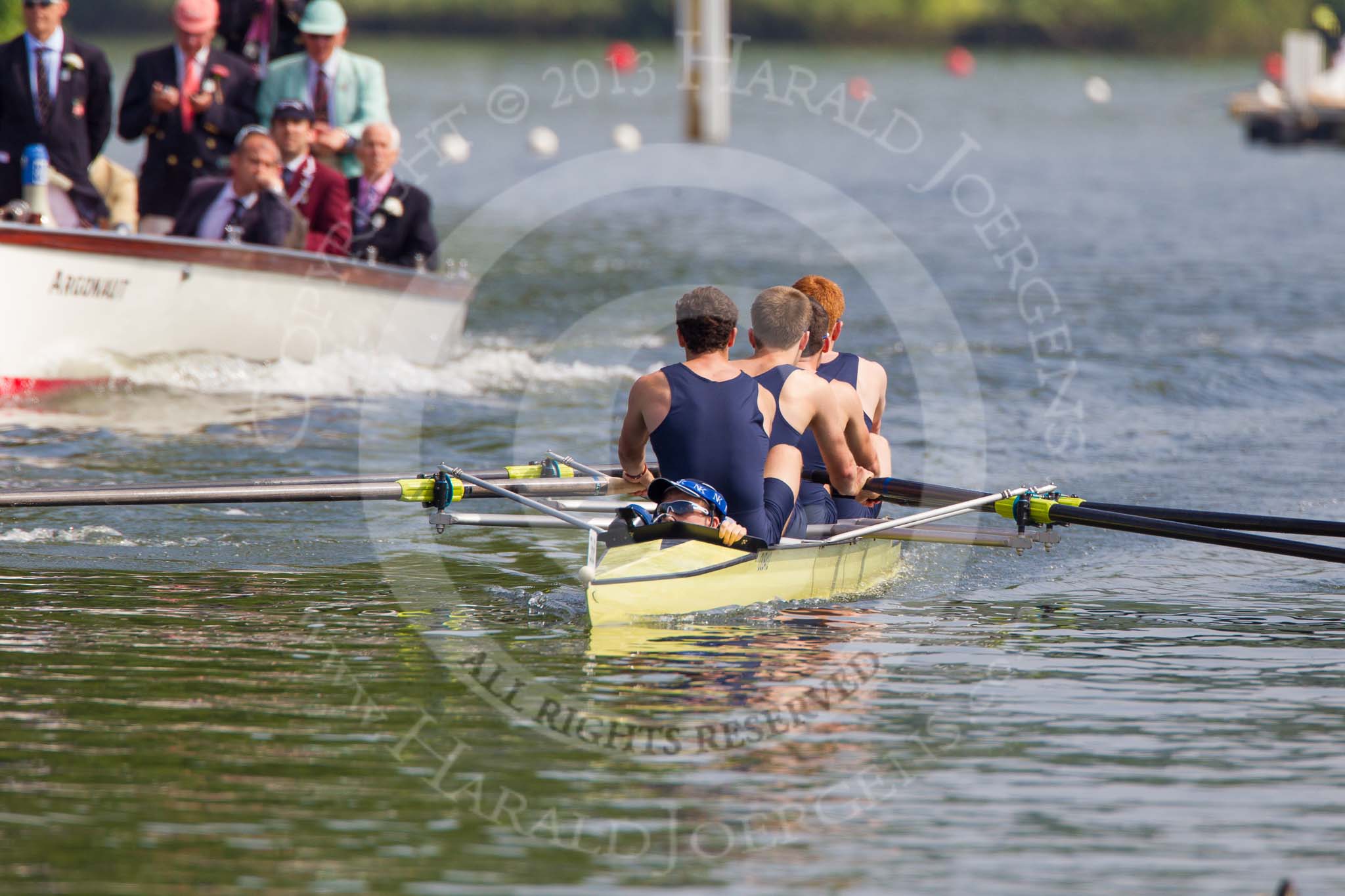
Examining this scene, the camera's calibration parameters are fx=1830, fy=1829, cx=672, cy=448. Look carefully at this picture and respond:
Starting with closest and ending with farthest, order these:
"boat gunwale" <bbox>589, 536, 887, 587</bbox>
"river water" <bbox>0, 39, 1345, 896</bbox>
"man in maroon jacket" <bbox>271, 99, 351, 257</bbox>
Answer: "river water" <bbox>0, 39, 1345, 896</bbox> < "boat gunwale" <bbox>589, 536, 887, 587</bbox> < "man in maroon jacket" <bbox>271, 99, 351, 257</bbox>

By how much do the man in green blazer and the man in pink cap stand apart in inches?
9.4

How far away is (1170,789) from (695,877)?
5.83 feet

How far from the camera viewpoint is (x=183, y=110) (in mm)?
14086

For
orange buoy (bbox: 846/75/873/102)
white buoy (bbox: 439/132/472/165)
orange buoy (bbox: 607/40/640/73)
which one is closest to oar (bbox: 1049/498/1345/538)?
white buoy (bbox: 439/132/472/165)

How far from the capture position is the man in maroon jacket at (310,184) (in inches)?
538

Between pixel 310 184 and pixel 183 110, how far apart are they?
1.15 meters

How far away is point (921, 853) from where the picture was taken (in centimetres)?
557

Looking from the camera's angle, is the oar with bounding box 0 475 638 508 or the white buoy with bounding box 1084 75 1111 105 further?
the white buoy with bounding box 1084 75 1111 105

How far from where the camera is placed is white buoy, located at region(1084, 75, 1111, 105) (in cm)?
5362

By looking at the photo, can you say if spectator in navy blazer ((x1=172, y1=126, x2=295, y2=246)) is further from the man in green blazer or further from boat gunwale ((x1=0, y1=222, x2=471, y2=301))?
the man in green blazer

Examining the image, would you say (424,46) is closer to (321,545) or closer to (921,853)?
(321,545)

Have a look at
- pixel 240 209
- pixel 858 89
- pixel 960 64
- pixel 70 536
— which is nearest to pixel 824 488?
pixel 70 536

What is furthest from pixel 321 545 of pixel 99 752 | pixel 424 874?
pixel 424 874

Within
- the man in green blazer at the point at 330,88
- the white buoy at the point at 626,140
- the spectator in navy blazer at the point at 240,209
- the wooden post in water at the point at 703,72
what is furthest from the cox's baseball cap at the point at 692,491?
the white buoy at the point at 626,140
